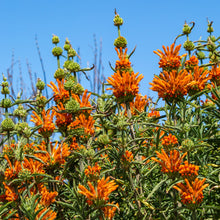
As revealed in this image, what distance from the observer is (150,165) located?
87.4 inches

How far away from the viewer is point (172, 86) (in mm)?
1952

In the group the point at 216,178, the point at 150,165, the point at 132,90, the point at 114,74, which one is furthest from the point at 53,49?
the point at 216,178

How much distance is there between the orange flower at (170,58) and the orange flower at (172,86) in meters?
0.08

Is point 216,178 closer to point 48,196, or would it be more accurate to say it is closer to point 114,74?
point 114,74

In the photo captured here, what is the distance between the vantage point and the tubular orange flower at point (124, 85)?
2072mm

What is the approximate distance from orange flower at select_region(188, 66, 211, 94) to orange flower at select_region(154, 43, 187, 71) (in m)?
0.28

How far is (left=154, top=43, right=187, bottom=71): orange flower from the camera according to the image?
6.81ft

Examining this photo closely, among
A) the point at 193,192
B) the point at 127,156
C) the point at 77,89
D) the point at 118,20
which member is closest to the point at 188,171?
the point at 193,192

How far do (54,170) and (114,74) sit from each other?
783 mm

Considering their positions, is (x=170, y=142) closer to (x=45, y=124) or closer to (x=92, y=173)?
(x=92, y=173)

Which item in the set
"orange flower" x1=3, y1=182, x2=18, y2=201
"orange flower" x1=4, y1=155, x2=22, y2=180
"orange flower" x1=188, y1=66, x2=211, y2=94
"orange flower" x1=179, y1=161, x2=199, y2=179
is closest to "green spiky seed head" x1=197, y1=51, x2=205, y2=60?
"orange flower" x1=188, y1=66, x2=211, y2=94

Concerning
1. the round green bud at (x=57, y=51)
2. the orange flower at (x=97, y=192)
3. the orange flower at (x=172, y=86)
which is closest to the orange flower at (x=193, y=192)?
the orange flower at (x=97, y=192)

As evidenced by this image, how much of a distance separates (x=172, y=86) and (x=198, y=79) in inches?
20.3

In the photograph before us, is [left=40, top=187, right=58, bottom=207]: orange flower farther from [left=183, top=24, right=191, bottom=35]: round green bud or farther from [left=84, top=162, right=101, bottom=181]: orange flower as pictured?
[left=183, top=24, right=191, bottom=35]: round green bud
